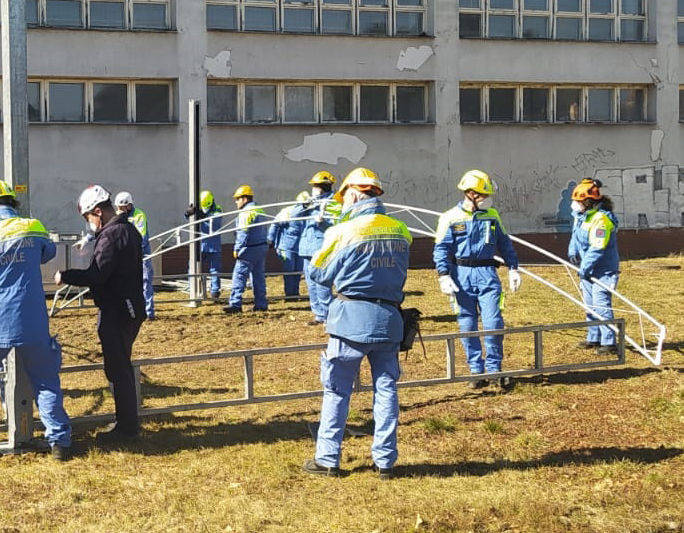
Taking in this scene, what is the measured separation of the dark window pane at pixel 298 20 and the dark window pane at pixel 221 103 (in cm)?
182

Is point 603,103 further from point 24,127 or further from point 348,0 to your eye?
point 24,127

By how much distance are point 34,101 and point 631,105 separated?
1383cm

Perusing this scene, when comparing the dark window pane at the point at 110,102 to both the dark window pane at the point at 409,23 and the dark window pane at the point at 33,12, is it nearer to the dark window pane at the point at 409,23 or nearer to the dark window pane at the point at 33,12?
the dark window pane at the point at 33,12

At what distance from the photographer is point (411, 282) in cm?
1903

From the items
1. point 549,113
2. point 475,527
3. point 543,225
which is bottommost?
point 475,527

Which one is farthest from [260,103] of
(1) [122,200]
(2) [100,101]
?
(1) [122,200]

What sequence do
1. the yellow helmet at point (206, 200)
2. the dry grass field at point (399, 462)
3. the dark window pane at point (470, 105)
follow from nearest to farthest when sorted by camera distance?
the dry grass field at point (399, 462), the yellow helmet at point (206, 200), the dark window pane at point (470, 105)

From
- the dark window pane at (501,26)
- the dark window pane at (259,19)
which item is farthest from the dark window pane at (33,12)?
the dark window pane at (501,26)

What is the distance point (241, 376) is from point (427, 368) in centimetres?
187

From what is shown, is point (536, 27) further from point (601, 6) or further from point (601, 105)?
point (601, 105)

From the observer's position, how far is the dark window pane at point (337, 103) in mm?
22922

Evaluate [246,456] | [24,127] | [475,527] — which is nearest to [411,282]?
[24,127]

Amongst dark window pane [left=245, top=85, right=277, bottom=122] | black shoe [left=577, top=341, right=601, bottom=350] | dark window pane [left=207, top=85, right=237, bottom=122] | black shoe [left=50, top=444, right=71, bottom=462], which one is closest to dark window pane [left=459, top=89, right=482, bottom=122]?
dark window pane [left=245, top=85, right=277, bottom=122]

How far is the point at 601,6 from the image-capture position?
82.2ft
